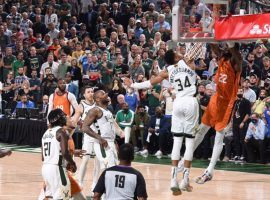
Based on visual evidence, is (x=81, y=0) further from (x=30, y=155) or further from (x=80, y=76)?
(x=30, y=155)

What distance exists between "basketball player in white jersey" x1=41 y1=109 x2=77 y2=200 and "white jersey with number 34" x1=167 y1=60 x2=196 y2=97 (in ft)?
7.86

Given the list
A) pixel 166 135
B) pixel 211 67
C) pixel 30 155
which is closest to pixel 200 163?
pixel 166 135

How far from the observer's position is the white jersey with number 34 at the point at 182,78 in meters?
15.4

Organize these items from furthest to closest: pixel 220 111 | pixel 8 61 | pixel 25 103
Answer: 1. pixel 8 61
2. pixel 25 103
3. pixel 220 111

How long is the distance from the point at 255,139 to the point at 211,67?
11.0ft

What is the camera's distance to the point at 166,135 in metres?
25.4

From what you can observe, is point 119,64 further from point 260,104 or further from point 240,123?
point 260,104

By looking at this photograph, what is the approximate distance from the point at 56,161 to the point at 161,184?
6526mm

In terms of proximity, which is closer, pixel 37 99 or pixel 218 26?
pixel 218 26

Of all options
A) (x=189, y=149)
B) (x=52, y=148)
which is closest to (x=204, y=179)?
(x=189, y=149)

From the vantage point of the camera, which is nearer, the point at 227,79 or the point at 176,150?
the point at 227,79

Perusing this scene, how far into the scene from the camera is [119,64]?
28109 mm

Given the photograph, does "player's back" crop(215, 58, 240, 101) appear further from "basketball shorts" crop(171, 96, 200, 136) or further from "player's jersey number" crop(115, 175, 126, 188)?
"player's jersey number" crop(115, 175, 126, 188)

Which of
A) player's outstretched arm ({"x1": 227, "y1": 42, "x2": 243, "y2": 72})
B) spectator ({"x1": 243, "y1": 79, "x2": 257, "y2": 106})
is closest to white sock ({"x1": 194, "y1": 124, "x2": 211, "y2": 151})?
player's outstretched arm ({"x1": 227, "y1": 42, "x2": 243, "y2": 72})
